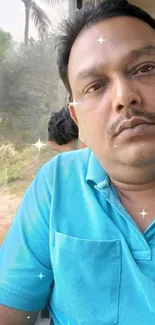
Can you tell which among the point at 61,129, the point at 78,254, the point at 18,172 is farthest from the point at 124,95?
the point at 61,129

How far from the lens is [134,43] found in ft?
2.26

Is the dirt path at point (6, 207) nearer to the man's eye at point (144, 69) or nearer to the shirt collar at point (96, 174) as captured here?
the shirt collar at point (96, 174)

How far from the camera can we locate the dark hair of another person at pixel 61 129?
119 cm

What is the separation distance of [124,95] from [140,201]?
0.24 metres

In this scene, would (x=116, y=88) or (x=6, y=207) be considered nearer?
(x=116, y=88)

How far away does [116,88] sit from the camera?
0.67 m

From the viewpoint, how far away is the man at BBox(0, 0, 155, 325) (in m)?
0.65

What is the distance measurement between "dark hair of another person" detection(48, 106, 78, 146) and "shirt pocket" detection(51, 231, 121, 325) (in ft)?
1.79

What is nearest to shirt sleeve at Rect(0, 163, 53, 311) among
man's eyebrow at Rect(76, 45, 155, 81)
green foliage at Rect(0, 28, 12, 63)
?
man's eyebrow at Rect(76, 45, 155, 81)

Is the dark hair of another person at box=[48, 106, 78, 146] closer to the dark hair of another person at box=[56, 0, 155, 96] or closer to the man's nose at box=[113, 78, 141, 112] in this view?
the dark hair of another person at box=[56, 0, 155, 96]

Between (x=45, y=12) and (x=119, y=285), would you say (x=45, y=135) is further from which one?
(x=119, y=285)

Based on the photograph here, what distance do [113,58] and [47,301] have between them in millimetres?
545

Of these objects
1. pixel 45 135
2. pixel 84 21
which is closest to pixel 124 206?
pixel 84 21

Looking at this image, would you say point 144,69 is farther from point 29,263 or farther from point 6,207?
point 6,207
